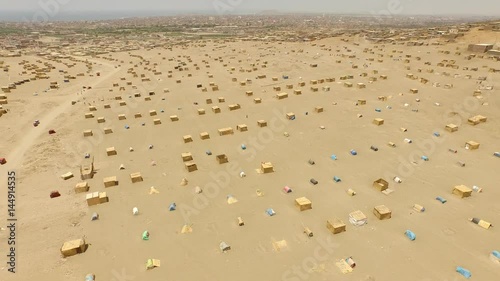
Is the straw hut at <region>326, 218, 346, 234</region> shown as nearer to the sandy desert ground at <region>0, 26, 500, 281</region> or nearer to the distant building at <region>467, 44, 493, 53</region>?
the sandy desert ground at <region>0, 26, 500, 281</region>

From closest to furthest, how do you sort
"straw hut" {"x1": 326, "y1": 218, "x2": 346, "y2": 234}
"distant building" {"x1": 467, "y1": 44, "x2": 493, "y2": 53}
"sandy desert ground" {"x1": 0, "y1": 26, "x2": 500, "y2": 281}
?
"sandy desert ground" {"x1": 0, "y1": 26, "x2": 500, "y2": 281}
"straw hut" {"x1": 326, "y1": 218, "x2": 346, "y2": 234}
"distant building" {"x1": 467, "y1": 44, "x2": 493, "y2": 53}

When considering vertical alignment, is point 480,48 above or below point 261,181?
above

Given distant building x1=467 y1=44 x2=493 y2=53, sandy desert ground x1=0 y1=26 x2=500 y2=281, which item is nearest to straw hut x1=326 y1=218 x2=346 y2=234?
sandy desert ground x1=0 y1=26 x2=500 y2=281

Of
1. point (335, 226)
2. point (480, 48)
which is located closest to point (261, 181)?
point (335, 226)

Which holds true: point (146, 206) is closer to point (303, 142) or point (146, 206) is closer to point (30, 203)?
point (30, 203)

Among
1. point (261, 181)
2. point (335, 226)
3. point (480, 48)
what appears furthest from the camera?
point (480, 48)

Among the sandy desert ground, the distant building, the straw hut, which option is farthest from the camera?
the distant building

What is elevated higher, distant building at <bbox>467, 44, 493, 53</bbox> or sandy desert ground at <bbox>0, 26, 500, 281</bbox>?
distant building at <bbox>467, 44, 493, 53</bbox>

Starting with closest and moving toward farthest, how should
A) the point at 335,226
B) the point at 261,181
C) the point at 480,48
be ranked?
the point at 335,226
the point at 261,181
the point at 480,48

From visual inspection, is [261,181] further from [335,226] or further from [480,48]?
[480,48]
